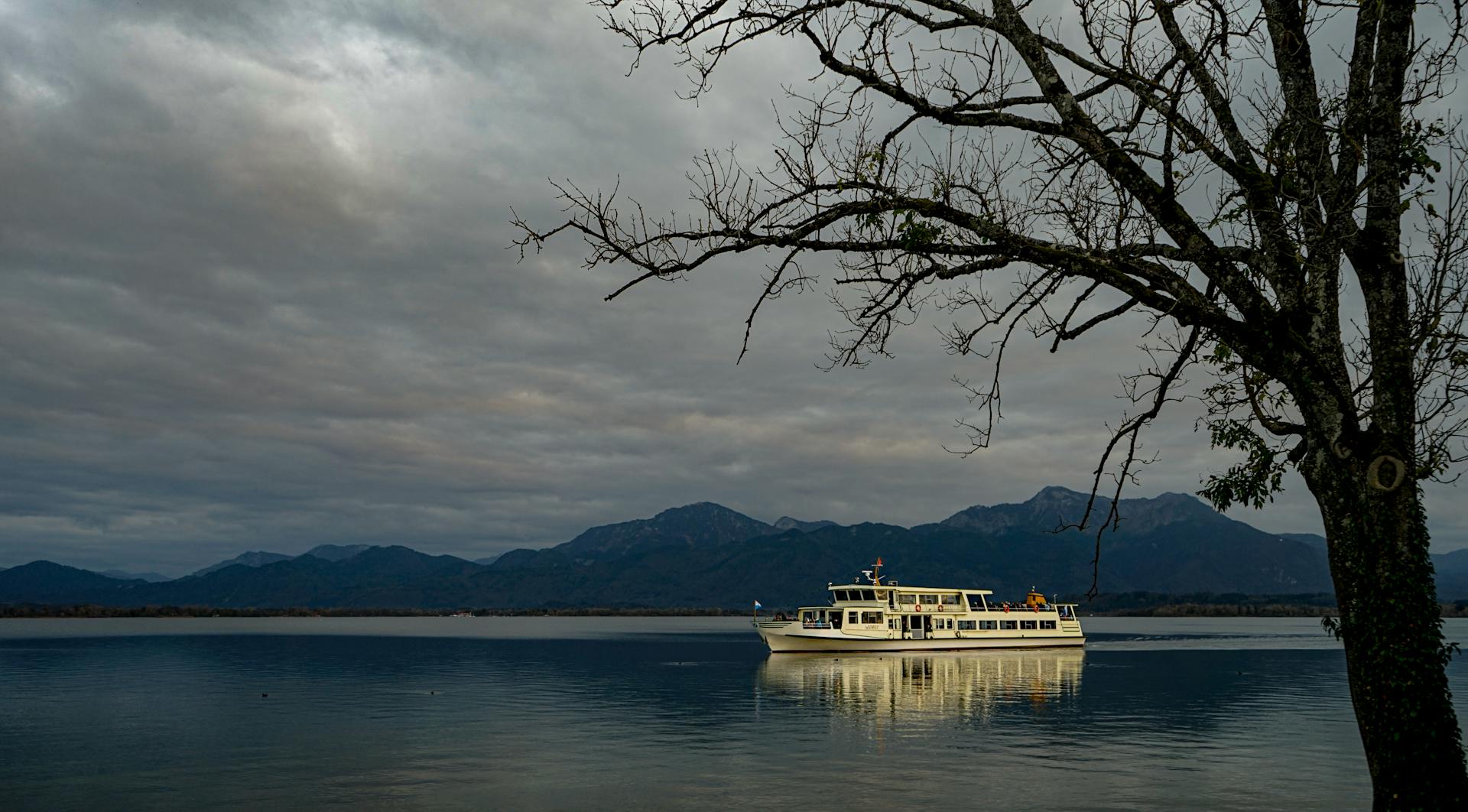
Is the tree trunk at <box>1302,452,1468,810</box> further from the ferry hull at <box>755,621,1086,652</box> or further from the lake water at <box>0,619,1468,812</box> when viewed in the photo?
the ferry hull at <box>755,621,1086,652</box>

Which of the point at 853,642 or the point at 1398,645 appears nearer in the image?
the point at 1398,645

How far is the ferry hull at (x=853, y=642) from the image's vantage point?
95562 mm

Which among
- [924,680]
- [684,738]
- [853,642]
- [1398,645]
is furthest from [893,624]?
[1398,645]

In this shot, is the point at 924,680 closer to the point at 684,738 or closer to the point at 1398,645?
the point at 684,738

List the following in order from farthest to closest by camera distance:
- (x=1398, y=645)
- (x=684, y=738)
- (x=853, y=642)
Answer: (x=853, y=642) < (x=684, y=738) < (x=1398, y=645)

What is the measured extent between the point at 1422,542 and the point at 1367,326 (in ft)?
8.28

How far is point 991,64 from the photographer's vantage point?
1216cm

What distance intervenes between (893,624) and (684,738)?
57.8 m

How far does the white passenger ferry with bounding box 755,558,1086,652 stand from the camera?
96062 millimetres

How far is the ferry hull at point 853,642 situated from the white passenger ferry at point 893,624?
0.22ft

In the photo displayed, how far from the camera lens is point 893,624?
97.4m

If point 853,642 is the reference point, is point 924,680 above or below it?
below

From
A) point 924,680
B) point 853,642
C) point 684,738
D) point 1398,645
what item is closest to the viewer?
point 1398,645

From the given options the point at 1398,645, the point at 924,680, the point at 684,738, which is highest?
the point at 1398,645
